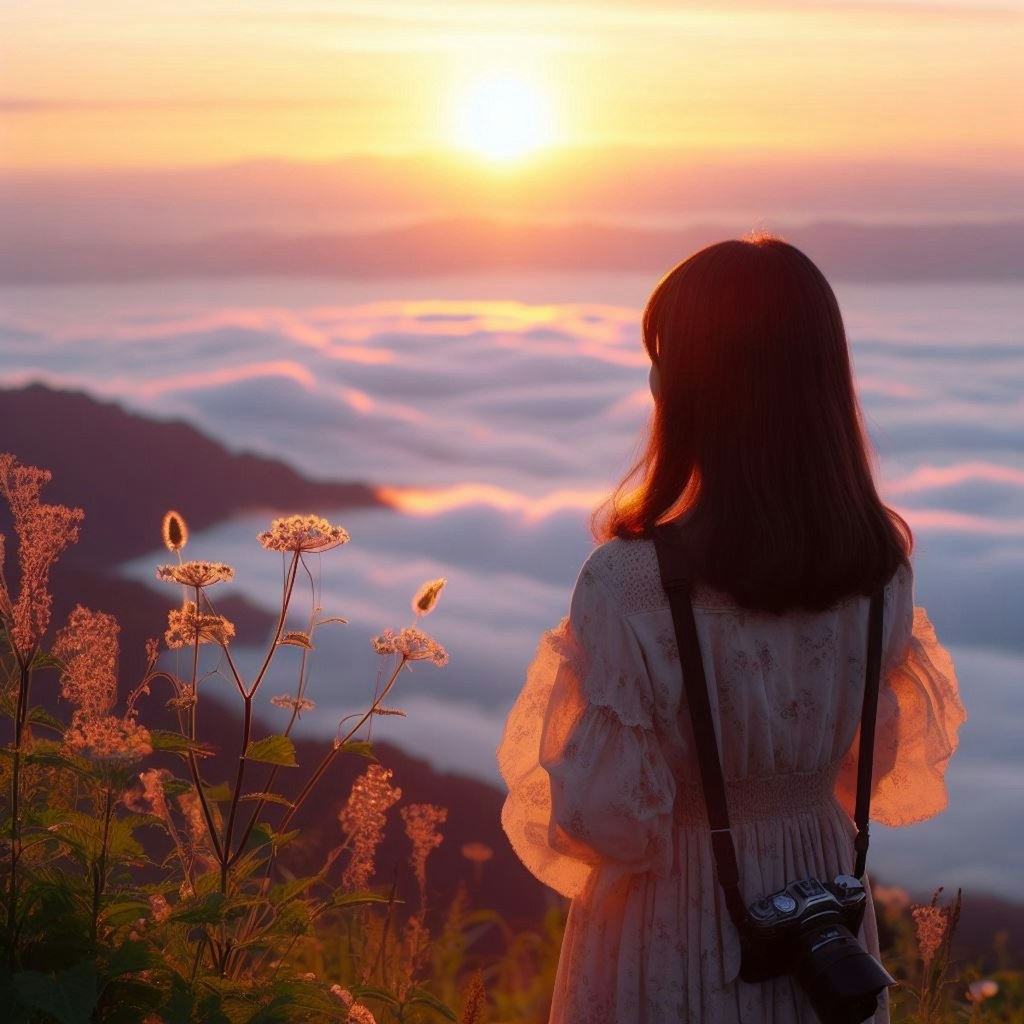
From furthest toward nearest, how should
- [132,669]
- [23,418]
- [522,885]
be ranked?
[23,418]
[132,669]
[522,885]

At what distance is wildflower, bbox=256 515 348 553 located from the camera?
8.88ft

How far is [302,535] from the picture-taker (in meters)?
2.73

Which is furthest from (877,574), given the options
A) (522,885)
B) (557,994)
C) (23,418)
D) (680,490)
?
(23,418)

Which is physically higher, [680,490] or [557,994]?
[680,490]

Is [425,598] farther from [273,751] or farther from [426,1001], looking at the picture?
[426,1001]

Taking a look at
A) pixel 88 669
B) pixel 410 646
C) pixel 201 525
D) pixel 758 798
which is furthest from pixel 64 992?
pixel 201 525

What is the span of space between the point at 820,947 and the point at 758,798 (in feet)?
1.09

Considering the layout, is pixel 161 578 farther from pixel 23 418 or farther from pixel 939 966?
pixel 23 418

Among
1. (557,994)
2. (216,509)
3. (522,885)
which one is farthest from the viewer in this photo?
(216,509)

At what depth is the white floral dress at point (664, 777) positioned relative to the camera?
261cm

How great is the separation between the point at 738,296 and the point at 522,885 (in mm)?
4837

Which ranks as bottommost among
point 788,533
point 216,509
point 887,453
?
point 788,533

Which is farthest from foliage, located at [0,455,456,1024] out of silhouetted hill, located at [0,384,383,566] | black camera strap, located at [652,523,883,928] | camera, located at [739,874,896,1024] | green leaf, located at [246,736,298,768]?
silhouetted hill, located at [0,384,383,566]

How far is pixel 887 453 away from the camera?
11.0 ft
